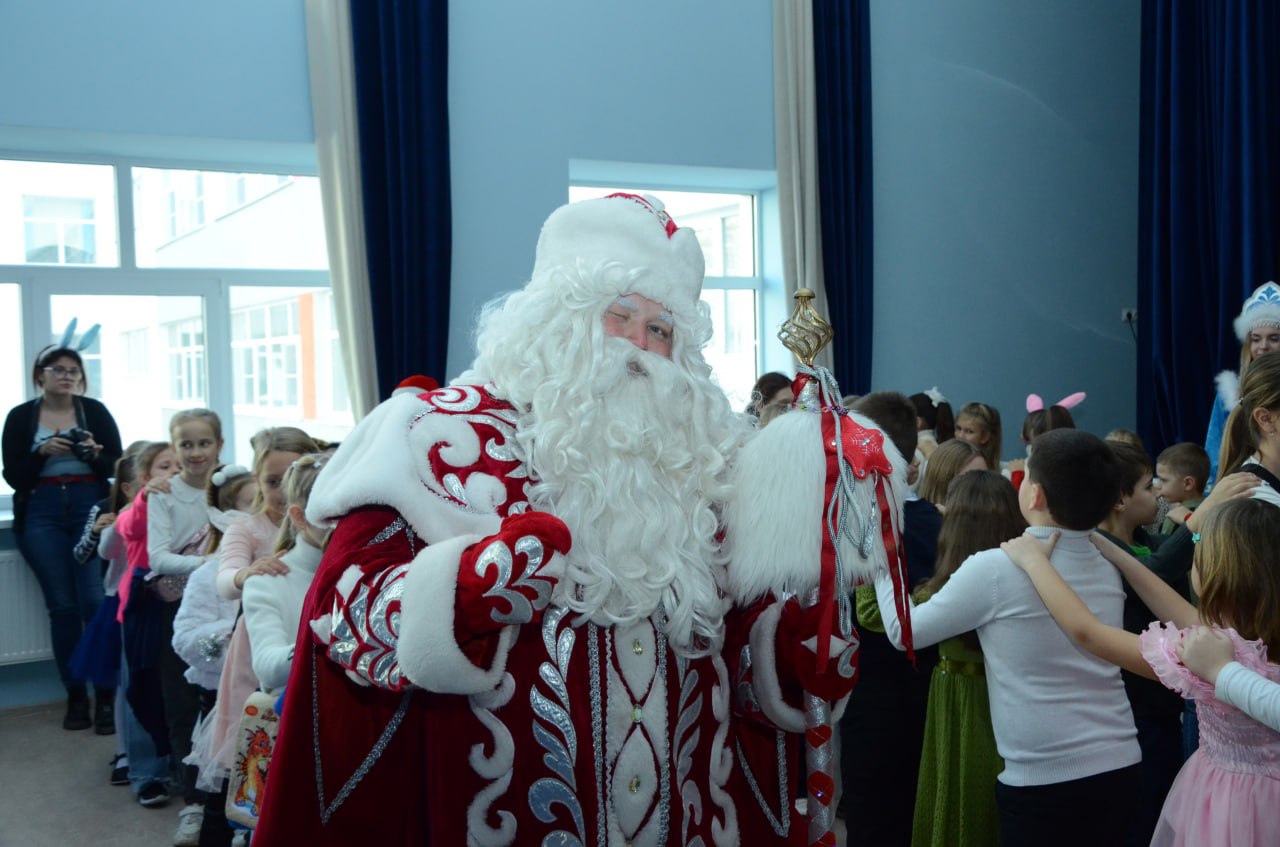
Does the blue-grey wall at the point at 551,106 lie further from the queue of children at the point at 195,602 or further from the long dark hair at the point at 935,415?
the queue of children at the point at 195,602

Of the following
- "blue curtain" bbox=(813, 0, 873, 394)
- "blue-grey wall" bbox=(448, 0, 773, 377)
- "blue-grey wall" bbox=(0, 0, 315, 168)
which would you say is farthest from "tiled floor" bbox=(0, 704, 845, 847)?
"blue curtain" bbox=(813, 0, 873, 394)

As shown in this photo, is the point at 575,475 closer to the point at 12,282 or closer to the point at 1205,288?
the point at 12,282

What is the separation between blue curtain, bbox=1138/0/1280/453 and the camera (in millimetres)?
6613

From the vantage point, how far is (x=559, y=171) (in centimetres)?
580

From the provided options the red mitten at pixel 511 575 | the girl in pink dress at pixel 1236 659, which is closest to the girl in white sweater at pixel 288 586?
the red mitten at pixel 511 575

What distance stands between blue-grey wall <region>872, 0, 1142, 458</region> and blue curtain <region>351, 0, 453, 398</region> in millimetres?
2736

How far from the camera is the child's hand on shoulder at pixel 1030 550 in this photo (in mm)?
2113

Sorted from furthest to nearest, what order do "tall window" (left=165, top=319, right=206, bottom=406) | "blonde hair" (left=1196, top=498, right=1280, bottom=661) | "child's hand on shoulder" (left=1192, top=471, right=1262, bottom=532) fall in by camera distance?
"tall window" (left=165, top=319, right=206, bottom=406) → "child's hand on shoulder" (left=1192, top=471, right=1262, bottom=532) → "blonde hair" (left=1196, top=498, right=1280, bottom=661)

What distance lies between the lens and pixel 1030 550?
2.13m

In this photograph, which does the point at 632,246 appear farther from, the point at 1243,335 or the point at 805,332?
the point at 1243,335

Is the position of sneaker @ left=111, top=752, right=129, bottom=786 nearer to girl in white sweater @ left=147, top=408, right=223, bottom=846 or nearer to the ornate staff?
girl in white sweater @ left=147, top=408, right=223, bottom=846

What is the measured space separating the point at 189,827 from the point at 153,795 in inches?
19.1

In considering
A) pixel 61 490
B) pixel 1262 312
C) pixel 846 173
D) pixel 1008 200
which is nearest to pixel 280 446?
pixel 61 490

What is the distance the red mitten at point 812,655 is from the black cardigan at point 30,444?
420 cm
